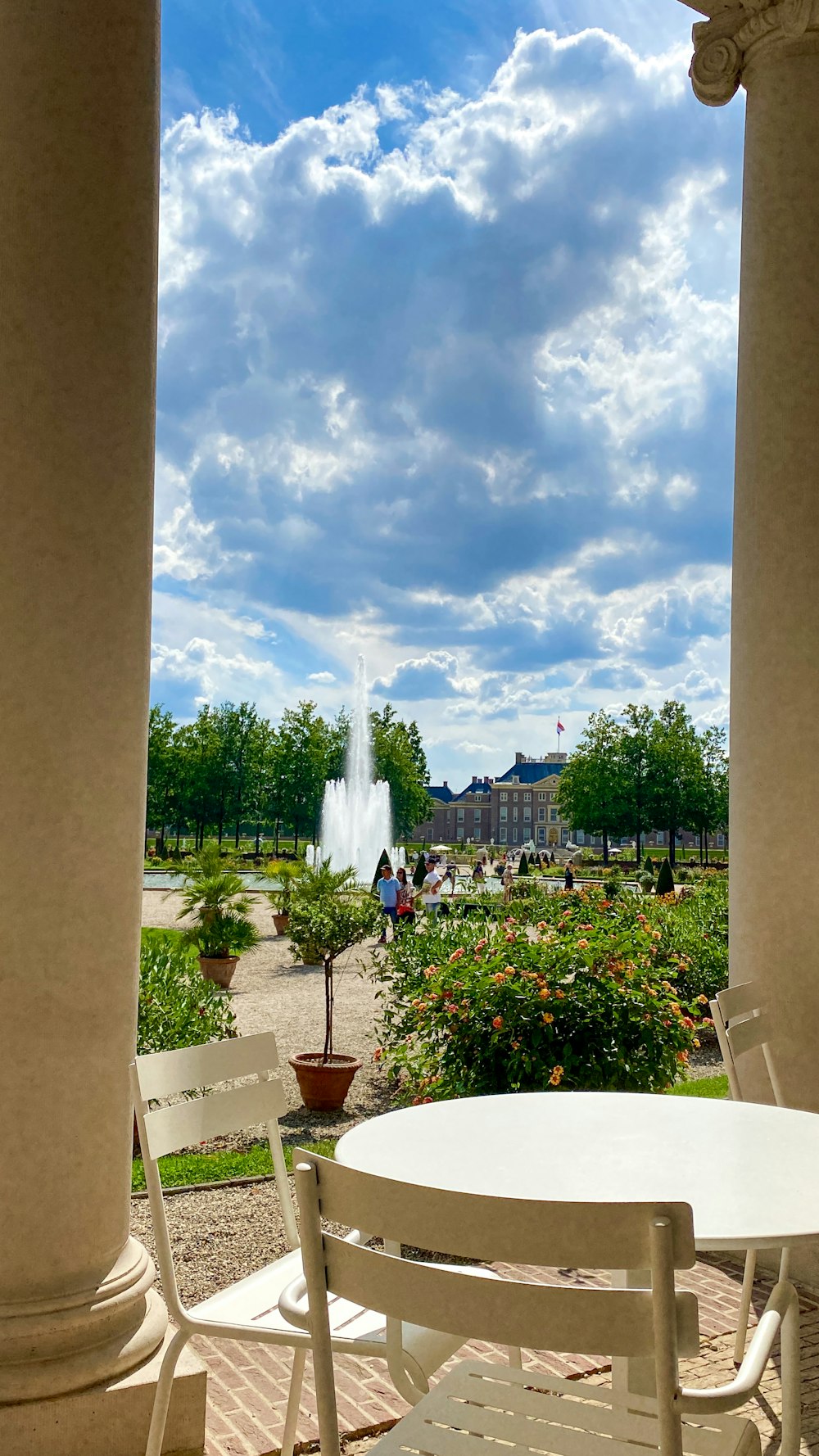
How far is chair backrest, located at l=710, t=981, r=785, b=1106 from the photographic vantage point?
355 centimetres

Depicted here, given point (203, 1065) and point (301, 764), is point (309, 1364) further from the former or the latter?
point (301, 764)

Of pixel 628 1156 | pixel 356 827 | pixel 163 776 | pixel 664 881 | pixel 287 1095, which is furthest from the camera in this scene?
pixel 163 776

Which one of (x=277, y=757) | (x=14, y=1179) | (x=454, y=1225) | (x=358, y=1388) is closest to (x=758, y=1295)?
(x=358, y=1388)

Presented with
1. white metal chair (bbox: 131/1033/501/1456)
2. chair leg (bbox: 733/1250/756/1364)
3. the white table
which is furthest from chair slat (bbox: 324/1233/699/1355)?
chair leg (bbox: 733/1250/756/1364)

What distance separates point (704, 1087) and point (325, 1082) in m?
2.78

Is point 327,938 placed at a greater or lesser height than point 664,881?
greater

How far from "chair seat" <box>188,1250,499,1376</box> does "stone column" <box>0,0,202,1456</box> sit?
331 millimetres

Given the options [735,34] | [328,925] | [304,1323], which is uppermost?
[735,34]

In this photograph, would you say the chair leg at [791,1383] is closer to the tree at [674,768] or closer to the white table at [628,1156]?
the white table at [628,1156]

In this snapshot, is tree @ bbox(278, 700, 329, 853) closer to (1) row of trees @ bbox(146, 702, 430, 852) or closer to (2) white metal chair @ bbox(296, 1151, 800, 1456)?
(1) row of trees @ bbox(146, 702, 430, 852)

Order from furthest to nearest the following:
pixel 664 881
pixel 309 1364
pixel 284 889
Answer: pixel 664 881, pixel 284 889, pixel 309 1364

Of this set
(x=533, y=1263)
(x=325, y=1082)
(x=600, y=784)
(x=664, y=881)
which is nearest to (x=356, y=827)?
(x=664, y=881)

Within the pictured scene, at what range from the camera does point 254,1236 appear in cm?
534

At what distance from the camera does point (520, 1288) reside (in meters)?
1.66
